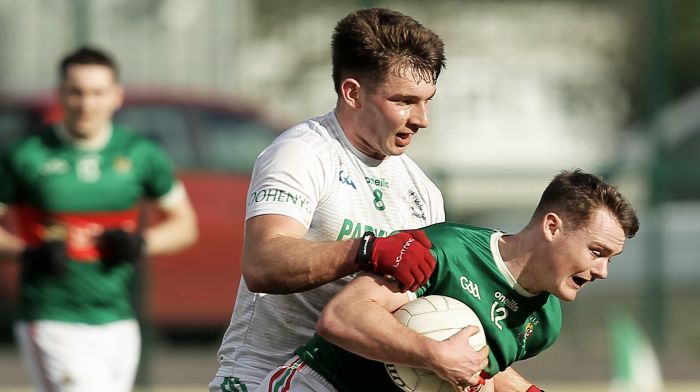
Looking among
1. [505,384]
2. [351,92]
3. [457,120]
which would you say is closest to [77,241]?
[351,92]

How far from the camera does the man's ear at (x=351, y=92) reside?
4.14 meters

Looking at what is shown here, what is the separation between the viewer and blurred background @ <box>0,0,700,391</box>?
428 inches

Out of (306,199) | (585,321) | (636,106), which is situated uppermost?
(306,199)

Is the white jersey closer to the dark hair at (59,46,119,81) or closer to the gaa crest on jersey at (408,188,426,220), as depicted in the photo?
the gaa crest on jersey at (408,188,426,220)

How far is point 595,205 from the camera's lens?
3.91 metres

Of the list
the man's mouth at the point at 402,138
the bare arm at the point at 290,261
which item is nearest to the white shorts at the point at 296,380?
the bare arm at the point at 290,261

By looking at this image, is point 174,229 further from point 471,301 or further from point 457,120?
point 457,120

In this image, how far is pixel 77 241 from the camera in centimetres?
651

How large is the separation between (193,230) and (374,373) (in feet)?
10.6

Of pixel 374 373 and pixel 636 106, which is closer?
pixel 374 373

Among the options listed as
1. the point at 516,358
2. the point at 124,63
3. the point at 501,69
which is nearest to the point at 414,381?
the point at 516,358

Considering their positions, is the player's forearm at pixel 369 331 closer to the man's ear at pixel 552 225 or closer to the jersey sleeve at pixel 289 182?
the jersey sleeve at pixel 289 182

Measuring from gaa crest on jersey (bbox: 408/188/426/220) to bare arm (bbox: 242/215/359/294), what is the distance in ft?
1.70

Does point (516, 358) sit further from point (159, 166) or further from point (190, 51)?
point (190, 51)
